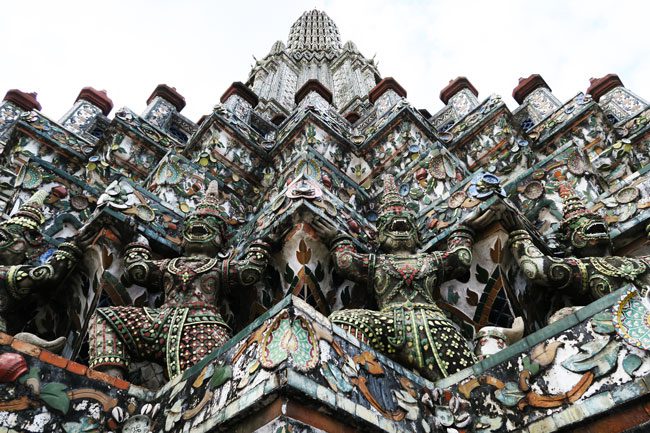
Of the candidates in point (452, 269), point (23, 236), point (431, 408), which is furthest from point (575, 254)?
point (23, 236)

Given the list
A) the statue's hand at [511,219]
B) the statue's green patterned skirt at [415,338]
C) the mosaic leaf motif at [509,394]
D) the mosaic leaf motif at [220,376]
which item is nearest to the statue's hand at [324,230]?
the statue's green patterned skirt at [415,338]

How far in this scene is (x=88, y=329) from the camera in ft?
14.3

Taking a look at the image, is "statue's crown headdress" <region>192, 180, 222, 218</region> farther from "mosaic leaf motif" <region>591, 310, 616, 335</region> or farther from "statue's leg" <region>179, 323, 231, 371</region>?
"mosaic leaf motif" <region>591, 310, 616, 335</region>

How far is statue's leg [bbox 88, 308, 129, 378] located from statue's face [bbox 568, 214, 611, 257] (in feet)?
13.2

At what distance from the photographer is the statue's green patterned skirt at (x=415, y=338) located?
13.2ft

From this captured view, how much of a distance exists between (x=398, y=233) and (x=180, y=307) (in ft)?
6.84

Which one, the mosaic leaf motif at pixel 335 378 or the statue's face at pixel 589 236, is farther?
the statue's face at pixel 589 236

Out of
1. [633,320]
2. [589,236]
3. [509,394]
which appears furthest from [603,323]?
[589,236]

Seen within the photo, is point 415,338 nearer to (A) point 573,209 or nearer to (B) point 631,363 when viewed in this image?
(B) point 631,363

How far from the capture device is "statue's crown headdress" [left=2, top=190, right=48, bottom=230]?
5.43m

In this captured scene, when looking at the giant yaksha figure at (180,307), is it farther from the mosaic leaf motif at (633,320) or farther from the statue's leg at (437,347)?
the mosaic leaf motif at (633,320)

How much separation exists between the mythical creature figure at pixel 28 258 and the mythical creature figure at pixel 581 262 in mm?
3970

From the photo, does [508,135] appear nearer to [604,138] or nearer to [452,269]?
[604,138]

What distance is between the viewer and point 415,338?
4.17 meters
